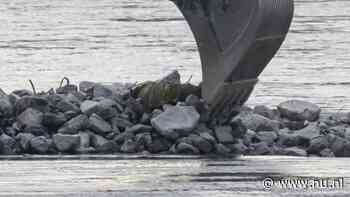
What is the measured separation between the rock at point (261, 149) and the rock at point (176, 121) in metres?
0.63

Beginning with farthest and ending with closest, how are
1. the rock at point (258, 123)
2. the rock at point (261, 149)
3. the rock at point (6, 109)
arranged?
1. the rock at point (258, 123)
2. the rock at point (6, 109)
3. the rock at point (261, 149)

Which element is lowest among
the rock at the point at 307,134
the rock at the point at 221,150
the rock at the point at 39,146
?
the rock at the point at 307,134

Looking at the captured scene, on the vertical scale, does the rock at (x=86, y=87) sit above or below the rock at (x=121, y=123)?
below

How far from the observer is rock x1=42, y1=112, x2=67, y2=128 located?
40.7ft

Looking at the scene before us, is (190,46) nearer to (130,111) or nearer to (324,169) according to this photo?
(130,111)

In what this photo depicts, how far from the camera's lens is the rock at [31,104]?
12.6 m

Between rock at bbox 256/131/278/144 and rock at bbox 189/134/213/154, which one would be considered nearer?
rock at bbox 189/134/213/154

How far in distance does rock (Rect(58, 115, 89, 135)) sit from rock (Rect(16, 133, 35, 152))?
0.31 meters

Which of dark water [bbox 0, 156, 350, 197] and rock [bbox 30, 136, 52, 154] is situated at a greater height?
dark water [bbox 0, 156, 350, 197]

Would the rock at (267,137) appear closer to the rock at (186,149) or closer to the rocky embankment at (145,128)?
the rocky embankment at (145,128)

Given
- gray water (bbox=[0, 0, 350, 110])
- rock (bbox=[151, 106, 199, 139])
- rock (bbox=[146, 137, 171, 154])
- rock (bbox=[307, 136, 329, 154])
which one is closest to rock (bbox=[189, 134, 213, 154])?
rock (bbox=[151, 106, 199, 139])

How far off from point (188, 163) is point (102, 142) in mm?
1163

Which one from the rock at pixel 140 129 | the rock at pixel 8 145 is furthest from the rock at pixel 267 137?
the rock at pixel 8 145

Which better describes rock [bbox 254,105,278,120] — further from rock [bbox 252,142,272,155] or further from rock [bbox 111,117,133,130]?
rock [bbox 111,117,133,130]
